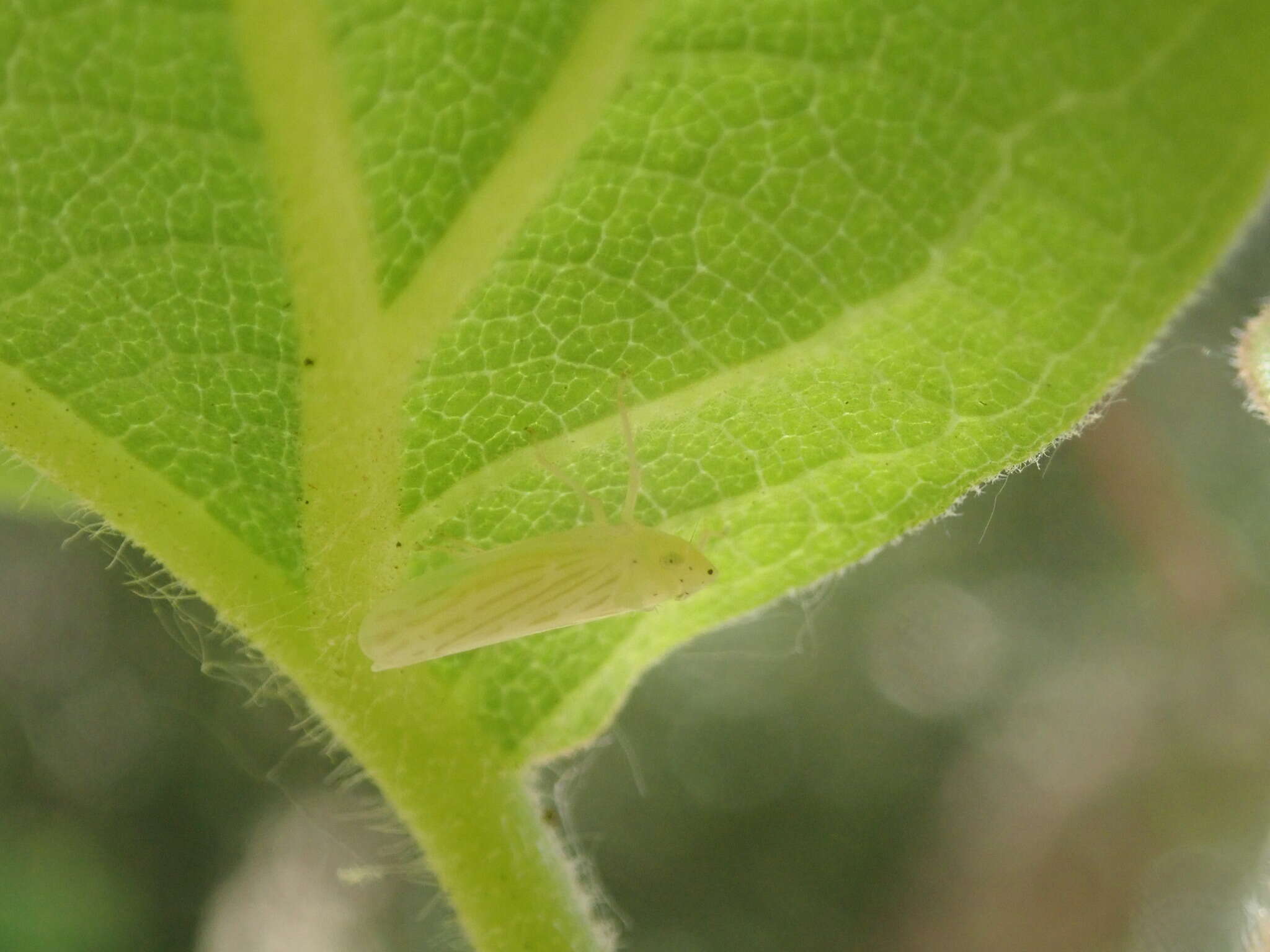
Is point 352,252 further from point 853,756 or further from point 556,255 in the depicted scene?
point 853,756

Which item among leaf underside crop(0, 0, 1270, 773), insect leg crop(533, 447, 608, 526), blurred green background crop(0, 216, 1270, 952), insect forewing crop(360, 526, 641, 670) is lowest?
blurred green background crop(0, 216, 1270, 952)

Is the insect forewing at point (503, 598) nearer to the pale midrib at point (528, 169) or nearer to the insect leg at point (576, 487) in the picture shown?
Result: the insect leg at point (576, 487)

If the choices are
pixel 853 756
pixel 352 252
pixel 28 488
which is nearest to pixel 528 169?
pixel 352 252

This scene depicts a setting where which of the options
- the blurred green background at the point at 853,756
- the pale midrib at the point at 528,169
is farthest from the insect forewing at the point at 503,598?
the blurred green background at the point at 853,756

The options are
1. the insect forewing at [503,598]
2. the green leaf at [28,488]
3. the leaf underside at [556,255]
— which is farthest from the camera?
the green leaf at [28,488]

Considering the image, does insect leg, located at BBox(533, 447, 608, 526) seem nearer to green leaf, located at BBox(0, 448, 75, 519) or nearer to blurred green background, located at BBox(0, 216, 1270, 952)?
green leaf, located at BBox(0, 448, 75, 519)

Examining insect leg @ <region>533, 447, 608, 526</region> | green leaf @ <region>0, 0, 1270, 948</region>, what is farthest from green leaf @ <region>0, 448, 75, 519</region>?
insect leg @ <region>533, 447, 608, 526</region>
